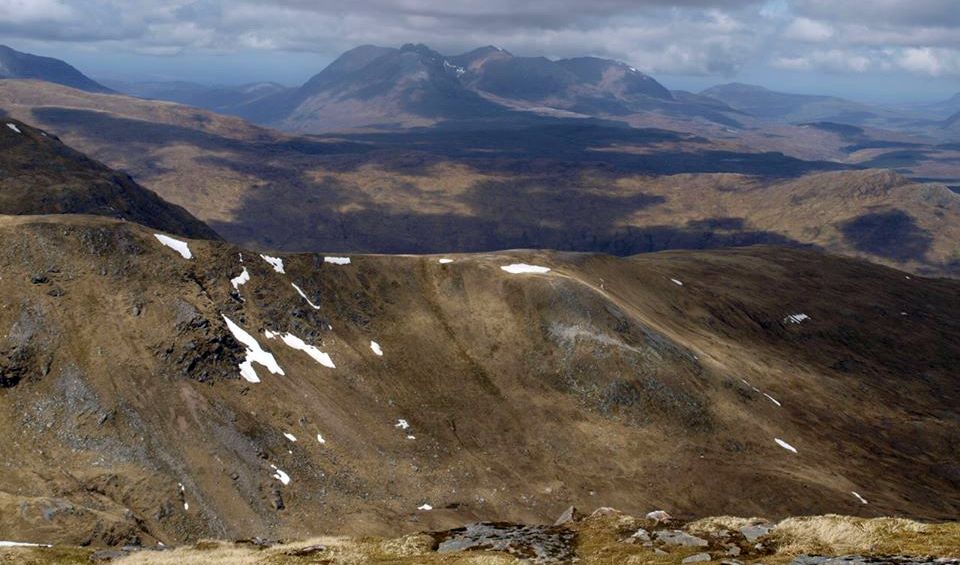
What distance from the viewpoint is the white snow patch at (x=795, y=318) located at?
18630 centimetres

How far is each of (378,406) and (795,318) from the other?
12885 centimetres

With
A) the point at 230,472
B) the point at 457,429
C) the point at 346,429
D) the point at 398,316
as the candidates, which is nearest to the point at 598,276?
the point at 398,316

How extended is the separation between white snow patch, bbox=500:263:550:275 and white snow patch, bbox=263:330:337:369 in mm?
43025

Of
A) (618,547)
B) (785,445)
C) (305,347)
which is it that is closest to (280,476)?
(305,347)

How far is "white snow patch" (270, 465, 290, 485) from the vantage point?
85812 mm

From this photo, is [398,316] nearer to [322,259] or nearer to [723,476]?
[322,259]

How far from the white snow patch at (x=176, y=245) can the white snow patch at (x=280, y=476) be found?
3785 cm

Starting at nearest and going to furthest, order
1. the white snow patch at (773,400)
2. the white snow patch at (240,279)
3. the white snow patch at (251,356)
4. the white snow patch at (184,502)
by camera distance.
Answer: the white snow patch at (184,502) → the white snow patch at (251,356) → the white snow patch at (240,279) → the white snow patch at (773,400)

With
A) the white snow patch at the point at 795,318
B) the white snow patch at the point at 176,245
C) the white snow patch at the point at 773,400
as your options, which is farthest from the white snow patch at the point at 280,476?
the white snow patch at the point at 795,318

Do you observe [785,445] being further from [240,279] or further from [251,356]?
[240,279]

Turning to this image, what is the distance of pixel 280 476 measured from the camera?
283 ft

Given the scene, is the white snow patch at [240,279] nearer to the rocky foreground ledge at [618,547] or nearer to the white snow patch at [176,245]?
the white snow patch at [176,245]

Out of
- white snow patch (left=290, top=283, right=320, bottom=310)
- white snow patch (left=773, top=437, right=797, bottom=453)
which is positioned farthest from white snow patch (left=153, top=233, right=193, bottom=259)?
white snow patch (left=773, top=437, right=797, bottom=453)

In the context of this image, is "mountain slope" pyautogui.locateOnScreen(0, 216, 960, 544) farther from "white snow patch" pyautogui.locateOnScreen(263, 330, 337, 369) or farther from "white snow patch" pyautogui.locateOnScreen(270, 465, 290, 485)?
"white snow patch" pyautogui.locateOnScreen(263, 330, 337, 369)
